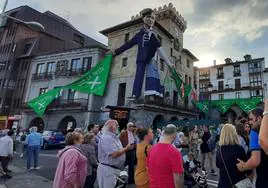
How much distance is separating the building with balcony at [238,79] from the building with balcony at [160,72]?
12758mm

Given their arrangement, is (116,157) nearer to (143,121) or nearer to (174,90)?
(143,121)

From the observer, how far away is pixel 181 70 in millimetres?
35250

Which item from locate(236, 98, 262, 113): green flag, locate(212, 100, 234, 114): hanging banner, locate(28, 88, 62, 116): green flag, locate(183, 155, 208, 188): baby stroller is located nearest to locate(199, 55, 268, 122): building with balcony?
locate(212, 100, 234, 114): hanging banner

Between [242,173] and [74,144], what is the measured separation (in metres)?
2.91

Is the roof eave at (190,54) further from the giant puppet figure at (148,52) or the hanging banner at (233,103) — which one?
the giant puppet figure at (148,52)

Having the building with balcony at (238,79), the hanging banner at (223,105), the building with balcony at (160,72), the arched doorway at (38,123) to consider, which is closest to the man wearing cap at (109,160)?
the building with balcony at (160,72)

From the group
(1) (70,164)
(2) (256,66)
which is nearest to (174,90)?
(2) (256,66)

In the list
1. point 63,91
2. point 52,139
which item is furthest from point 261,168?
point 63,91

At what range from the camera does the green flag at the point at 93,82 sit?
17750 millimetres

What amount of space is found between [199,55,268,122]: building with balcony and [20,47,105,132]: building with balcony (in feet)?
75.5

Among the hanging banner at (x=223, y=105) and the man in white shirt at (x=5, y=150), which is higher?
the hanging banner at (x=223, y=105)

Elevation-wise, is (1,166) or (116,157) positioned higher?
(116,157)

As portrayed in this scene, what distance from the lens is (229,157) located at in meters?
3.21

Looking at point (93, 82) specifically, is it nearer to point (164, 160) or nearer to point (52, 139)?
point (52, 139)
